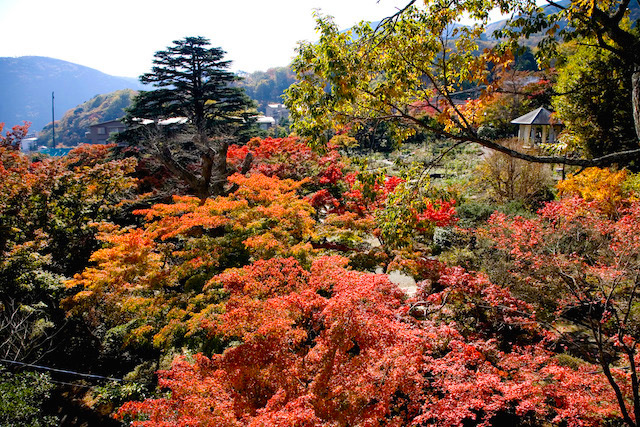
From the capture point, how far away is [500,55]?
4.60m

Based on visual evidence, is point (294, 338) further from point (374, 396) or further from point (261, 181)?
point (261, 181)

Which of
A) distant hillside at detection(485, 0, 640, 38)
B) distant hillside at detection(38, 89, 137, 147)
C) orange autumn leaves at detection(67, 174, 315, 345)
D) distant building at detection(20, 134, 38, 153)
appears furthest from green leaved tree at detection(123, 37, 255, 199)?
distant hillside at detection(38, 89, 137, 147)

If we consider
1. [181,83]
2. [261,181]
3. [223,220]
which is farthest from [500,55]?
[181,83]

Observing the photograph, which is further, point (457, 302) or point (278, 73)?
point (278, 73)

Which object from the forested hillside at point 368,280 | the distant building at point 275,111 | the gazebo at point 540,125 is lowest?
the forested hillside at point 368,280

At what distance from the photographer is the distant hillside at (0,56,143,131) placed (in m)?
144

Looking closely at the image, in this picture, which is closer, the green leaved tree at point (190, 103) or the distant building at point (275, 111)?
the green leaved tree at point (190, 103)

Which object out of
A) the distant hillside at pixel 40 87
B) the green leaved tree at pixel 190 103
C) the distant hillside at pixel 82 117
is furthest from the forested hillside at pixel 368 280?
the distant hillside at pixel 40 87

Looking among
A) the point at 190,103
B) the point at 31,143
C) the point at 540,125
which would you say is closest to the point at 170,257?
the point at 190,103

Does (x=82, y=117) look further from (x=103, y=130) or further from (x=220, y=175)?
(x=220, y=175)

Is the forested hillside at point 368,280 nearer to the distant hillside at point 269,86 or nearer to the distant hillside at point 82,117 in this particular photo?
the distant hillside at point 82,117

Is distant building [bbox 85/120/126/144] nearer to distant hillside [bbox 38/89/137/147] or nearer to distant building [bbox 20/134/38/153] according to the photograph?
distant building [bbox 20/134/38/153]

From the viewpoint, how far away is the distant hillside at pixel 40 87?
144 meters

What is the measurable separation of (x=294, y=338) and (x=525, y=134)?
25853 mm
